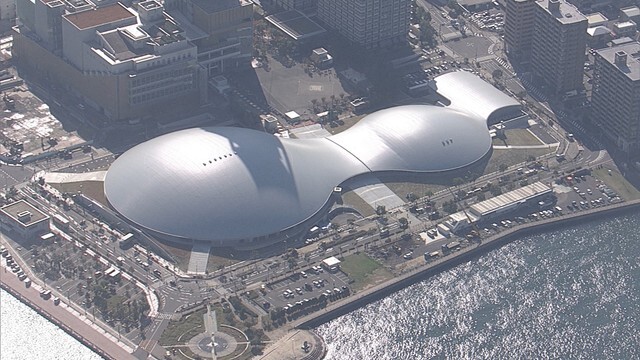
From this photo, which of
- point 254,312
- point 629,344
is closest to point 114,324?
point 254,312

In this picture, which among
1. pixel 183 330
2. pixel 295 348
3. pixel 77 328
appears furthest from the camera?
pixel 77 328

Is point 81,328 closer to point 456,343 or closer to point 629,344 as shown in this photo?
point 456,343

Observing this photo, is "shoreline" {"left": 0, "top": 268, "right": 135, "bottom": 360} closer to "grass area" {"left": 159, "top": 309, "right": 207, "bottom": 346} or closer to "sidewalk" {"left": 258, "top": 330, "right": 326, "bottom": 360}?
"grass area" {"left": 159, "top": 309, "right": 207, "bottom": 346}

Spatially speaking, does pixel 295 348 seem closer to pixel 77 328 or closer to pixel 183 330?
pixel 183 330

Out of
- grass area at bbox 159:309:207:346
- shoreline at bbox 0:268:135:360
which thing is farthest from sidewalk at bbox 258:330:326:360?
shoreline at bbox 0:268:135:360

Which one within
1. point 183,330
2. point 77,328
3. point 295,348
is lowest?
point 295,348

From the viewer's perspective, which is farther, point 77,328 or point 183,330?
point 77,328

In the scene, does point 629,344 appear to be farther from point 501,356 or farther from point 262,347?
point 262,347

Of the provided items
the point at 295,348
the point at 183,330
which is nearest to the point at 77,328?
the point at 183,330

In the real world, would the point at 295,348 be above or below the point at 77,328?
below
